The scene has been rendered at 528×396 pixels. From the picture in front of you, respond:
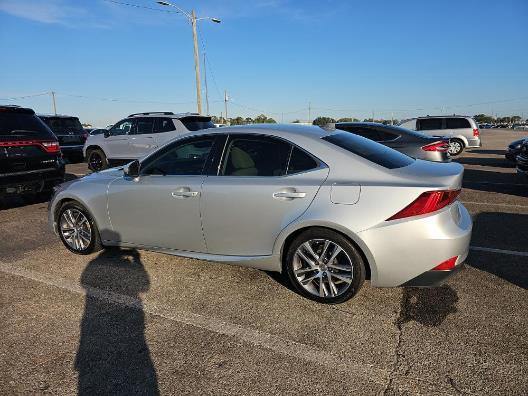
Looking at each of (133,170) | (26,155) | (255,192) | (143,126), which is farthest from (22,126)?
(255,192)

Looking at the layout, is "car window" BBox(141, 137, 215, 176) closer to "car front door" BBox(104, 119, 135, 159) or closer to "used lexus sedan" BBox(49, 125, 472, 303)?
"used lexus sedan" BBox(49, 125, 472, 303)

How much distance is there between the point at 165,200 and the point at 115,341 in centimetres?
150

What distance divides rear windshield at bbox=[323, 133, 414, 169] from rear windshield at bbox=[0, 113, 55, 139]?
573 centimetres

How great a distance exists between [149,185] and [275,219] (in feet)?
4.86

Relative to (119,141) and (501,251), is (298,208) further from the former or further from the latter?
(119,141)

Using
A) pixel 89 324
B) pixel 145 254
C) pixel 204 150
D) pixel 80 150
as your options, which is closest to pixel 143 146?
pixel 80 150

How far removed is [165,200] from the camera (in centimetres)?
413

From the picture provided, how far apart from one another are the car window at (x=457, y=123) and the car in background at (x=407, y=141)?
9.74 metres

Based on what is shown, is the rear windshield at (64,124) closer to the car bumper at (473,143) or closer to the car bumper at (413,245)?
the car bumper at (413,245)

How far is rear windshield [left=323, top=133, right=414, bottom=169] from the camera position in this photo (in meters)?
3.61

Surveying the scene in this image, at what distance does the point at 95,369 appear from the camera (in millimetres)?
2717

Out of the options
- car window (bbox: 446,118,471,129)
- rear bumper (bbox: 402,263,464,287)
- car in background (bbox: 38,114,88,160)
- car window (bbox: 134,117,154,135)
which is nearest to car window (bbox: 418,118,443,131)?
car window (bbox: 446,118,471,129)

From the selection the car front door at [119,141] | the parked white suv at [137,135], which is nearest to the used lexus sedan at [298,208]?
the parked white suv at [137,135]

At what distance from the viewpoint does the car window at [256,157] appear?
3.72 m
